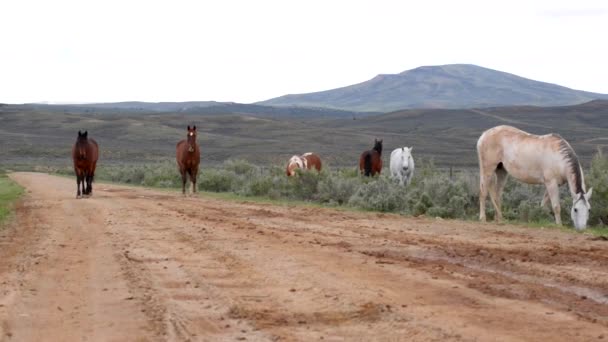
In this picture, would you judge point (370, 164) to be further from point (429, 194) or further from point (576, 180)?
point (576, 180)

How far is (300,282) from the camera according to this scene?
32.8ft

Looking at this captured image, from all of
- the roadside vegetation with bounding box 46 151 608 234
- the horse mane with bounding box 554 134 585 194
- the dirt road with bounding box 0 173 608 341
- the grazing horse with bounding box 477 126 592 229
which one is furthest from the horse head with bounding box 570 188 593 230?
the roadside vegetation with bounding box 46 151 608 234

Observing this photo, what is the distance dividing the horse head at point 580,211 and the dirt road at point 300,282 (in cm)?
87

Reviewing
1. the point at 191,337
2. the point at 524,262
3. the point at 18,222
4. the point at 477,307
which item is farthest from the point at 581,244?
the point at 18,222

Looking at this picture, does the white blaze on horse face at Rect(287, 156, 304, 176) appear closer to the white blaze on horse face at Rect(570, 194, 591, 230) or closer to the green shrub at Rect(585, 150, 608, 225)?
the green shrub at Rect(585, 150, 608, 225)

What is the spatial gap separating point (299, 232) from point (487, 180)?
6.21m

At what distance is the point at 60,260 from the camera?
496 inches

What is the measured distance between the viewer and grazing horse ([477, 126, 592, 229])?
17.6 metres

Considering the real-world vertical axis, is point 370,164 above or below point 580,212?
below

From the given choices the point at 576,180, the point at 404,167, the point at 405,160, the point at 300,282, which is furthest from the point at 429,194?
the point at 300,282

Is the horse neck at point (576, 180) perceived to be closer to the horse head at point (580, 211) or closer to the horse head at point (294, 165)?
the horse head at point (580, 211)

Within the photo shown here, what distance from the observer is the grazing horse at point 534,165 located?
692 inches

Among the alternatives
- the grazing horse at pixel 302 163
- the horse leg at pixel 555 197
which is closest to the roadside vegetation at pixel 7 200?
the grazing horse at pixel 302 163

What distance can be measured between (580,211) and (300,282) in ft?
27.7
